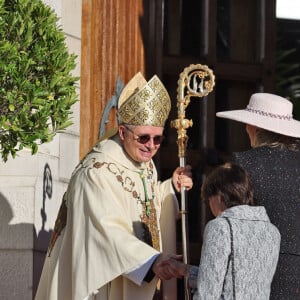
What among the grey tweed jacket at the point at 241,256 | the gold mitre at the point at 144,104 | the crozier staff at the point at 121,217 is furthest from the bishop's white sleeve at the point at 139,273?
the grey tweed jacket at the point at 241,256

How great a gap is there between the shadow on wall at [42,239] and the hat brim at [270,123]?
7.06 ft

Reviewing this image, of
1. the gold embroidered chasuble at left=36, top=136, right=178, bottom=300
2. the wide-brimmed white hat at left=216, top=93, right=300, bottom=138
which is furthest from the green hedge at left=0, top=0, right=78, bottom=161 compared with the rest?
the wide-brimmed white hat at left=216, top=93, right=300, bottom=138

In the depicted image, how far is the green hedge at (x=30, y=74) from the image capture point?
7.61 m

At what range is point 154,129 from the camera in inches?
333

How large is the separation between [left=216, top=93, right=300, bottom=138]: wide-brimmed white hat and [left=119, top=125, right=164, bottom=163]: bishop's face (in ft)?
2.03

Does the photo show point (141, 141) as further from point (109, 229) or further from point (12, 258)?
point (12, 258)

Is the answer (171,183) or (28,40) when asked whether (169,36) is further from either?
(28,40)

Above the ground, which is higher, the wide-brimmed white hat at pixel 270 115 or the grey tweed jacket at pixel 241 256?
the wide-brimmed white hat at pixel 270 115

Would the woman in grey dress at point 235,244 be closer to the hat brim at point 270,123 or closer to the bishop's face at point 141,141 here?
the hat brim at point 270,123

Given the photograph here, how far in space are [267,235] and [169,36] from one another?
4910 mm

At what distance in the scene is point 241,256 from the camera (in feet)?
22.9

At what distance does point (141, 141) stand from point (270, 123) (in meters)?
1.02

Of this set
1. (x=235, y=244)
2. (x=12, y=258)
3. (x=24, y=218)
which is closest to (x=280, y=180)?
(x=235, y=244)

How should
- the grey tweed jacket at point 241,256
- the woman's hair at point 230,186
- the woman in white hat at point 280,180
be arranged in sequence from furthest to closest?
the woman in white hat at point 280,180 → the woman's hair at point 230,186 → the grey tweed jacket at point 241,256
